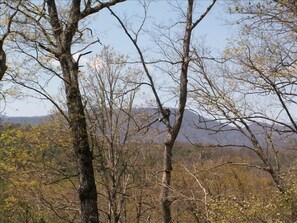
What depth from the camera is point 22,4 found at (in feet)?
19.9

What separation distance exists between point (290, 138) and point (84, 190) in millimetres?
4532

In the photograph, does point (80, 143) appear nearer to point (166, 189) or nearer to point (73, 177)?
point (166, 189)

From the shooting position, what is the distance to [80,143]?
640 cm

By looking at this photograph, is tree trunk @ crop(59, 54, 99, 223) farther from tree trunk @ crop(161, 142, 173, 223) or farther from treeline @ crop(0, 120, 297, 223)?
treeline @ crop(0, 120, 297, 223)

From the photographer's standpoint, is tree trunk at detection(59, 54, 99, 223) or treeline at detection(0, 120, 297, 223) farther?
treeline at detection(0, 120, 297, 223)

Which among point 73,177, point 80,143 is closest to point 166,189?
point 80,143

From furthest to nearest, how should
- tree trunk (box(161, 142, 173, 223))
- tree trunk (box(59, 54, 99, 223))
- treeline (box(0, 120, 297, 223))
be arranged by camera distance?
treeline (box(0, 120, 297, 223)), tree trunk (box(161, 142, 173, 223)), tree trunk (box(59, 54, 99, 223))

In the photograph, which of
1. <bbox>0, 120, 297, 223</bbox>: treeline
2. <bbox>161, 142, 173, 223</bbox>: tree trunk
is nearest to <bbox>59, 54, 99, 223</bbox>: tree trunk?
<bbox>161, 142, 173, 223</bbox>: tree trunk

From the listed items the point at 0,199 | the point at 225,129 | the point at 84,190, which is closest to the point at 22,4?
the point at 84,190

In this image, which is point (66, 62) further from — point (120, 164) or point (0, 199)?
point (0, 199)

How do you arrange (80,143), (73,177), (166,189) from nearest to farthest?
(80,143), (166,189), (73,177)

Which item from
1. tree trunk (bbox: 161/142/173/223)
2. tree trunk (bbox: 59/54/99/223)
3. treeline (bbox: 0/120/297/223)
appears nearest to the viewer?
tree trunk (bbox: 59/54/99/223)

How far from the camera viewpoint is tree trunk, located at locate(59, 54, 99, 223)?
6.23 m

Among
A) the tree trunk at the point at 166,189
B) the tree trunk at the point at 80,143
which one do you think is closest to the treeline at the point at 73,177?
the tree trunk at the point at 166,189
